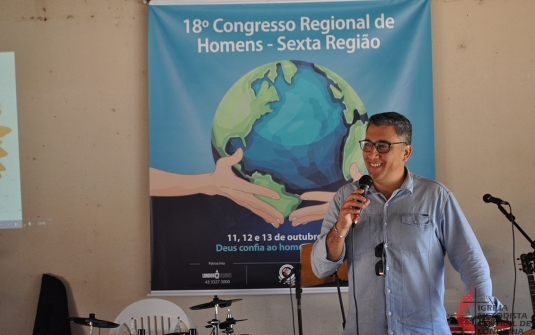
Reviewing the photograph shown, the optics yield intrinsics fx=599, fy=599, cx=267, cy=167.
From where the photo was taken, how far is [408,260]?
2.59 metres

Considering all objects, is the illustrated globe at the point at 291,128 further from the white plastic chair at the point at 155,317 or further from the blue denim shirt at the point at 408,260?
the blue denim shirt at the point at 408,260

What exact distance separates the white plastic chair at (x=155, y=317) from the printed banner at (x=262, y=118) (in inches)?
14.5

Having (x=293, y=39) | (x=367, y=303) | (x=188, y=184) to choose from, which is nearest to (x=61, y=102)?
(x=188, y=184)

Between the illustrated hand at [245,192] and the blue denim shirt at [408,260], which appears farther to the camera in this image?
the illustrated hand at [245,192]

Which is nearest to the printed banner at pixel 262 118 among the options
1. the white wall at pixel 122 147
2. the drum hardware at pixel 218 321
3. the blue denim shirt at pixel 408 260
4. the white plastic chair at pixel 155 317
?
the white wall at pixel 122 147

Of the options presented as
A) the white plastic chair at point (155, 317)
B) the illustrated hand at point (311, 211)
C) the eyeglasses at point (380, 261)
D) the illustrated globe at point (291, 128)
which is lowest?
the white plastic chair at point (155, 317)

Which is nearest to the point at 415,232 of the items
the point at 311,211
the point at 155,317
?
the point at 311,211

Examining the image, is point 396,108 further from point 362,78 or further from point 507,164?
point 507,164

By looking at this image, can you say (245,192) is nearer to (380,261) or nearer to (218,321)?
(218,321)

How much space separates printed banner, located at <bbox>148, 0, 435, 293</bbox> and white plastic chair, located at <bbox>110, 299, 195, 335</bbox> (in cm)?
37

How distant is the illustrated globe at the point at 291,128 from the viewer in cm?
457

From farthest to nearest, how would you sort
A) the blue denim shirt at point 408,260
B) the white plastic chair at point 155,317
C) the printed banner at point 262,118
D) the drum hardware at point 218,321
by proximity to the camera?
the printed banner at point 262,118, the white plastic chair at point 155,317, the drum hardware at point 218,321, the blue denim shirt at point 408,260

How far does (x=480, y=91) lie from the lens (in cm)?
460

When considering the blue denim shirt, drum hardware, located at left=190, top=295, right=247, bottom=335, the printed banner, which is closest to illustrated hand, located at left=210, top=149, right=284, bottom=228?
the printed banner
